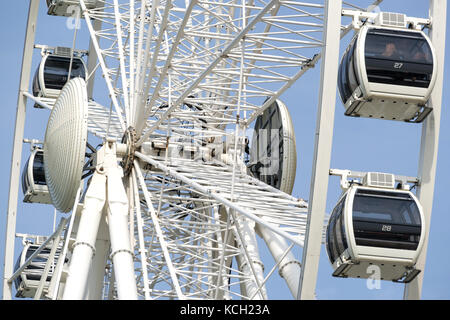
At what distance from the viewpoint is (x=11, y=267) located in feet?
121

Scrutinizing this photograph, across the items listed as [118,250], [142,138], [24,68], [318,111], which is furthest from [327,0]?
[24,68]

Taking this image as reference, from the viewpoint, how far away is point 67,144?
29.0 m

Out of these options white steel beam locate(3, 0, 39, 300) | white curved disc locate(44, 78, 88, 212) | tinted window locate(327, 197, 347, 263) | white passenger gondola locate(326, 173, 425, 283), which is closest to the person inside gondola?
white passenger gondola locate(326, 173, 425, 283)

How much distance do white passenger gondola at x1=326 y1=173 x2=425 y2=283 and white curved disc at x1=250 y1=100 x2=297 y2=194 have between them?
29.9ft

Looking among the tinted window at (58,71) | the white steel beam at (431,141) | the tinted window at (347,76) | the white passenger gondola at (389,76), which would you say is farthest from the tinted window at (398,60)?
the tinted window at (58,71)

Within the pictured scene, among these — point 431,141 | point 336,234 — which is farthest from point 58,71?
point 431,141

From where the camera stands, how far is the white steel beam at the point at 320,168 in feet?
69.7

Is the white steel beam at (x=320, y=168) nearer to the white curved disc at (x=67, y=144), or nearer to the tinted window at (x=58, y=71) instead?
the white curved disc at (x=67, y=144)

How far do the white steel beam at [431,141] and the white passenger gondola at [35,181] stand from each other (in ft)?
54.9

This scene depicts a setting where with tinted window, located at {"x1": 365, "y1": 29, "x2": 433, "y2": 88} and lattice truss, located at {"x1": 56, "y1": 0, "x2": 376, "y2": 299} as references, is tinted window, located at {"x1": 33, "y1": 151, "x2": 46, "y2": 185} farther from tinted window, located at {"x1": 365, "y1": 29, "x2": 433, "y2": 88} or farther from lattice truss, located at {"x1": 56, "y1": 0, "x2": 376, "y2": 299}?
tinted window, located at {"x1": 365, "y1": 29, "x2": 433, "y2": 88}

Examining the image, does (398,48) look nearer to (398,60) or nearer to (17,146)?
(398,60)

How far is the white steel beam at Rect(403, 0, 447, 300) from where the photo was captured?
22438 mm

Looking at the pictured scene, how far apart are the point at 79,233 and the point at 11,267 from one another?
10373 mm

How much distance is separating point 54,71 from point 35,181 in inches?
138
